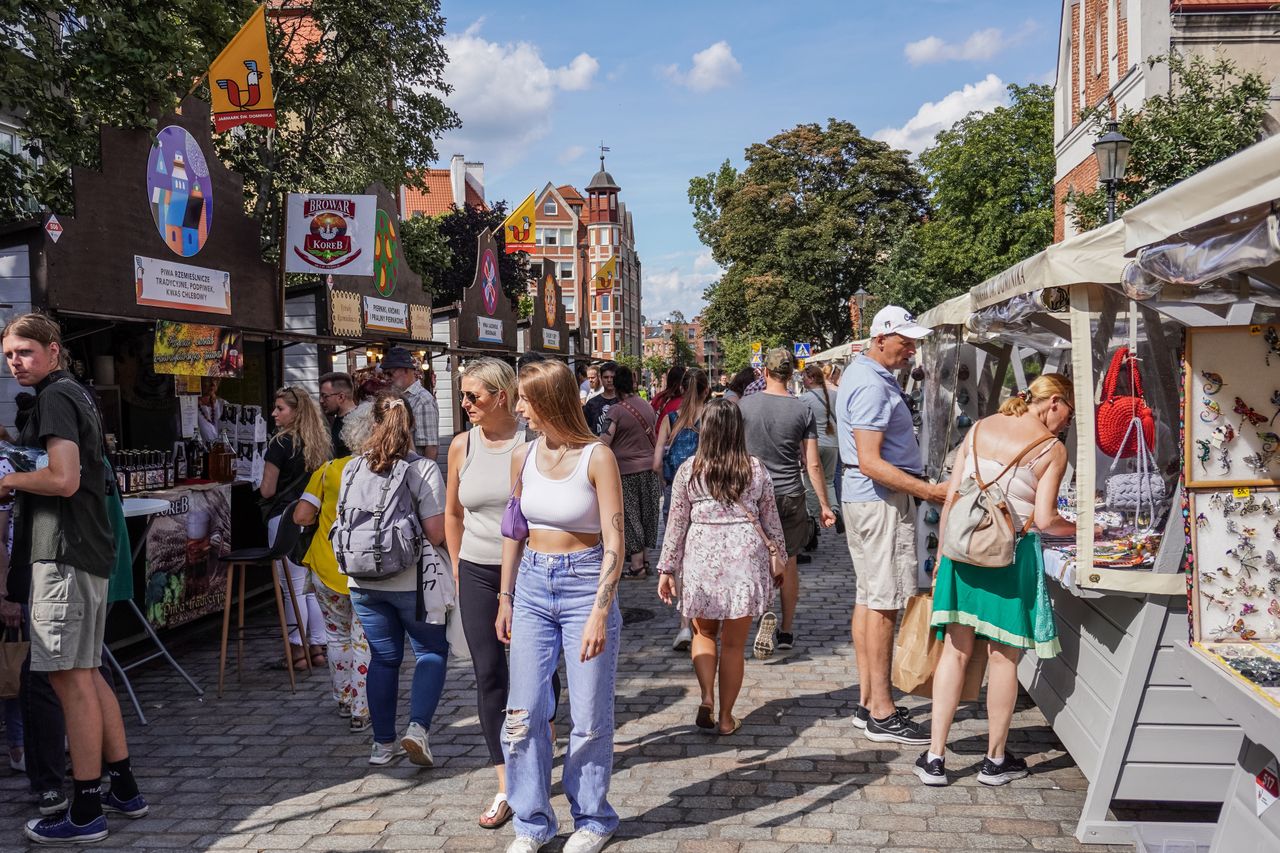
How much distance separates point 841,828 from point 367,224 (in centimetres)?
847

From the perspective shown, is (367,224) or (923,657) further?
(367,224)

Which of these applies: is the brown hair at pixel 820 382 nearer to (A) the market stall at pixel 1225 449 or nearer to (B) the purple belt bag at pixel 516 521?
(A) the market stall at pixel 1225 449

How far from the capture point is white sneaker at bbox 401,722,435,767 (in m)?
4.73

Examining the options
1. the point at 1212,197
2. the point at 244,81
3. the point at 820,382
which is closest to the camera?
the point at 1212,197

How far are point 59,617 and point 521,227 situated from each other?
62.9 ft

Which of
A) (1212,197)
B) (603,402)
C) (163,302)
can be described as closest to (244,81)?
(163,302)

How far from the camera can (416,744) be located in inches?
186

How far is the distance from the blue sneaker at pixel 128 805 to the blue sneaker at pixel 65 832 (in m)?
0.21

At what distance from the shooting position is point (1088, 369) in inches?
166

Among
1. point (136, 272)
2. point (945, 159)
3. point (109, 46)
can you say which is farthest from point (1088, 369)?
point (945, 159)

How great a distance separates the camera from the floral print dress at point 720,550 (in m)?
5.01

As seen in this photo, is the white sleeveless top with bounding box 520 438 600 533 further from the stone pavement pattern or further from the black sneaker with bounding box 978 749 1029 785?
the black sneaker with bounding box 978 749 1029 785

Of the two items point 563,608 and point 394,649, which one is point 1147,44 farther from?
point 563,608

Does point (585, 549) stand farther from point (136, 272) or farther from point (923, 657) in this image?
point (136, 272)
